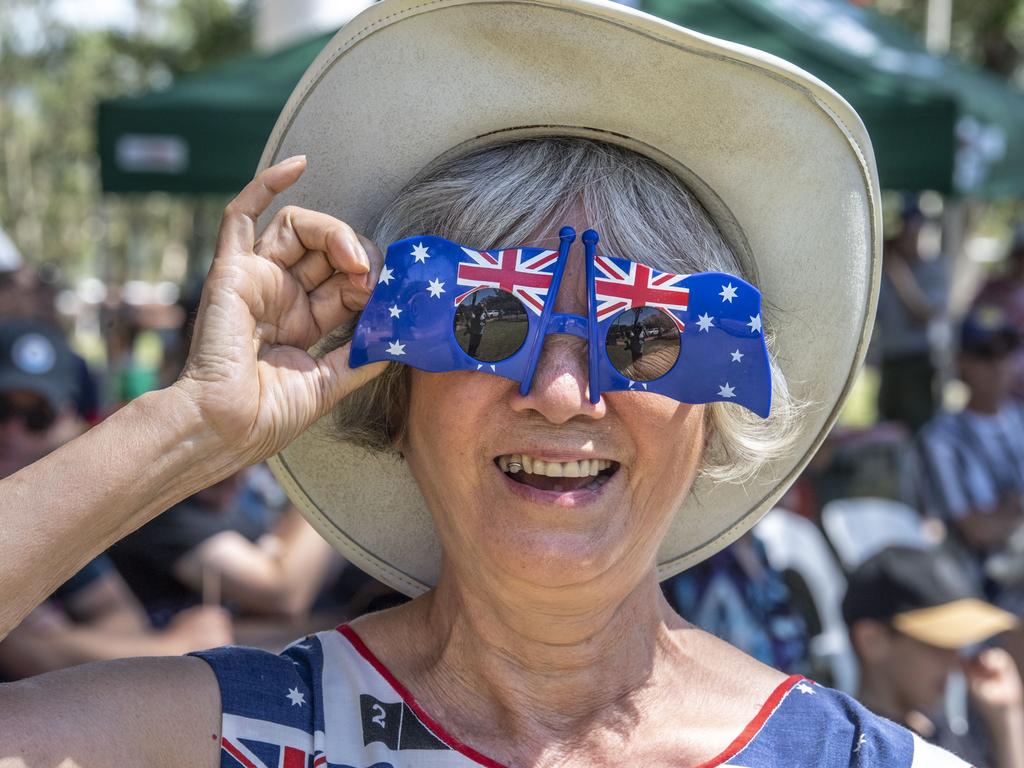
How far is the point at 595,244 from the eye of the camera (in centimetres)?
173

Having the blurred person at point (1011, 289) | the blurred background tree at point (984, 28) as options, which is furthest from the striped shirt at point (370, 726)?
the blurred background tree at point (984, 28)

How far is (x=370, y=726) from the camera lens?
1.75 meters

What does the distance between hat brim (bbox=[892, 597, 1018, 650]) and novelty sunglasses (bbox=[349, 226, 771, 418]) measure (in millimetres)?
2510

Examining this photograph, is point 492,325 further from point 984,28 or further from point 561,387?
point 984,28

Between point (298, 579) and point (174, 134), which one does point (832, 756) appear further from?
point (174, 134)

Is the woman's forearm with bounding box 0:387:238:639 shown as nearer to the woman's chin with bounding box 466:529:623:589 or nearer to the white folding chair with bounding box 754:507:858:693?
the woman's chin with bounding box 466:529:623:589

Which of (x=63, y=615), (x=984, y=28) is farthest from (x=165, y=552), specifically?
(x=984, y=28)

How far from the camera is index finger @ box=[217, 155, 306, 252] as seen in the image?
1.71 m

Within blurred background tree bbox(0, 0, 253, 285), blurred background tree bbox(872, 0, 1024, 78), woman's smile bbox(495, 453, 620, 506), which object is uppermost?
woman's smile bbox(495, 453, 620, 506)

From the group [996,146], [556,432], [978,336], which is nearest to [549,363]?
[556,432]

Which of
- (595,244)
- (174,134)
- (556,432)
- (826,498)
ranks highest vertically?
(595,244)

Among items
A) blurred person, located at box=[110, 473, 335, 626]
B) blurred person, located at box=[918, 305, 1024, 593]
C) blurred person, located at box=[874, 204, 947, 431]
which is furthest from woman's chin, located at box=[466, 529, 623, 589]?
blurred person, located at box=[874, 204, 947, 431]

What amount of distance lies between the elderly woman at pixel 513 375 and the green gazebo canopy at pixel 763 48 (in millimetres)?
3109

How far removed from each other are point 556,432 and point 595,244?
28 cm
